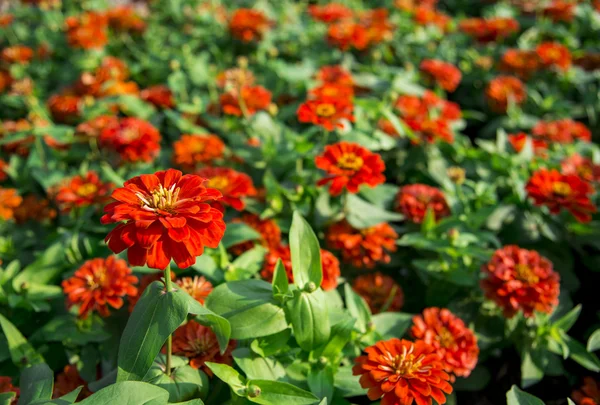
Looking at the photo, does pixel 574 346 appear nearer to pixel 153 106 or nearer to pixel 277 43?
pixel 153 106

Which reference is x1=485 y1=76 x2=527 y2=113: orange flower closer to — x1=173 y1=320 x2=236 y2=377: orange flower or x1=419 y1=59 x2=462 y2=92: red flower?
x1=419 y1=59 x2=462 y2=92: red flower

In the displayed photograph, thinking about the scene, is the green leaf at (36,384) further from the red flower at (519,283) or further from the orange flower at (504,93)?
the orange flower at (504,93)

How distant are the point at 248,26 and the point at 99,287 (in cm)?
174

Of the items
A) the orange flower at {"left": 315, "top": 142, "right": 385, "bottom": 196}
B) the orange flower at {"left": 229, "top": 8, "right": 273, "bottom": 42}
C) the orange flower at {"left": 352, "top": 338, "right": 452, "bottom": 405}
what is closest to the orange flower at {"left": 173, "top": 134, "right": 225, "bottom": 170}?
the orange flower at {"left": 315, "top": 142, "right": 385, "bottom": 196}

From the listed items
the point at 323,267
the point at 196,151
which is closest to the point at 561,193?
the point at 323,267

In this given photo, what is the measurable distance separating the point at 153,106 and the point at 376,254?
1286mm

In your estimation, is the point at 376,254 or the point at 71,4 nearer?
the point at 376,254

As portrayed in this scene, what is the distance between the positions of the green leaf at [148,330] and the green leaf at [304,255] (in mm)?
275

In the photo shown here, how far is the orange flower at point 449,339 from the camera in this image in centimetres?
114

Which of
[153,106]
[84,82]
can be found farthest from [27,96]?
[153,106]

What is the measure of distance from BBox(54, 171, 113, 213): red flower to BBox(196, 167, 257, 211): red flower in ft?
1.02

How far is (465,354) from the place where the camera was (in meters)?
1.16

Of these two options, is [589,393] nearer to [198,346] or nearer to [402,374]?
[402,374]

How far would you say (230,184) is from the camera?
1377 millimetres
